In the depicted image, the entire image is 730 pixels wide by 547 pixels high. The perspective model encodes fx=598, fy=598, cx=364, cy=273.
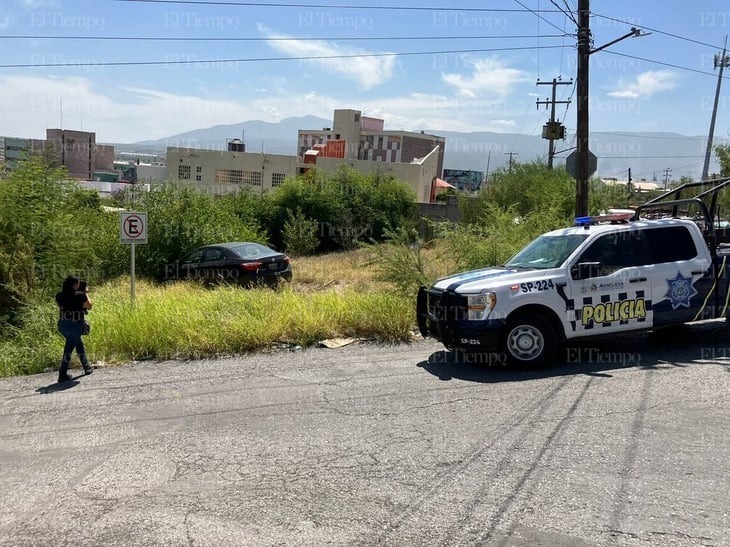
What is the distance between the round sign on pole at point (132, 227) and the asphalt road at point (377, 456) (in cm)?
416

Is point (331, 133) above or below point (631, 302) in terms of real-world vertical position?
above

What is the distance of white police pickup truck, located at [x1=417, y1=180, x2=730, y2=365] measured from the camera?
729cm

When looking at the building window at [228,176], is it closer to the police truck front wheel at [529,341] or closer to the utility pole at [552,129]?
the utility pole at [552,129]

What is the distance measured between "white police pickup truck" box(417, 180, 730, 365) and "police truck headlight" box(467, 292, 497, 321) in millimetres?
12

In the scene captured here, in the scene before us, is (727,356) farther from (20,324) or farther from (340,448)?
(20,324)

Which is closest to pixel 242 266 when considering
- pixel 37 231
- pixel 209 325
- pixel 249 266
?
pixel 249 266

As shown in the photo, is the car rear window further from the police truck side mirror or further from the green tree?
the police truck side mirror

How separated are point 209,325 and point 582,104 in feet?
31.2

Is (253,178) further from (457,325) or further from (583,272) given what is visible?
(583,272)

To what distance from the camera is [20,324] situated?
1180cm

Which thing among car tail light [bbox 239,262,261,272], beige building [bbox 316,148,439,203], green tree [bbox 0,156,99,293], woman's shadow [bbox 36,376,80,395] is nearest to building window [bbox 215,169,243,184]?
beige building [bbox 316,148,439,203]

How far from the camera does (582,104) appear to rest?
13.4 m

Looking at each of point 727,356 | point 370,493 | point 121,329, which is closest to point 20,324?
point 121,329

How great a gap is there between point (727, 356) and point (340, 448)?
5.74 m
